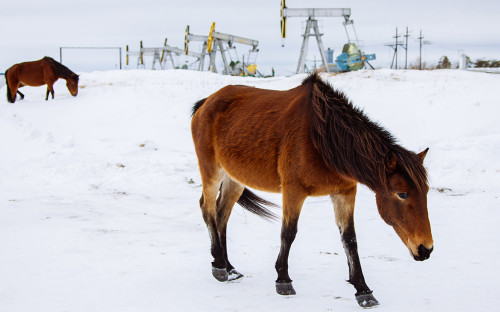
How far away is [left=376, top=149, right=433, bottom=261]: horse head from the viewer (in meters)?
3.23

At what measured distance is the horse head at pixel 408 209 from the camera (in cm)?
323

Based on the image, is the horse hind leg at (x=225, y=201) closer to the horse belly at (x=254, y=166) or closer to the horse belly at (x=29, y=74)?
the horse belly at (x=254, y=166)

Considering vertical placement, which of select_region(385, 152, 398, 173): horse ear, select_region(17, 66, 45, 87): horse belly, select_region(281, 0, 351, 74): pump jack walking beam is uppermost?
select_region(281, 0, 351, 74): pump jack walking beam

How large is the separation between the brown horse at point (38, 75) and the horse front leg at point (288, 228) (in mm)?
15794

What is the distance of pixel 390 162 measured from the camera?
3.36 m

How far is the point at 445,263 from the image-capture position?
4645 millimetres

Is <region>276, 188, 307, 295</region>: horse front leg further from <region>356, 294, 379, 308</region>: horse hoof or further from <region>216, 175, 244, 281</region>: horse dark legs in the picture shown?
<region>216, 175, 244, 281</region>: horse dark legs

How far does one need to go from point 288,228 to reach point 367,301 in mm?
776

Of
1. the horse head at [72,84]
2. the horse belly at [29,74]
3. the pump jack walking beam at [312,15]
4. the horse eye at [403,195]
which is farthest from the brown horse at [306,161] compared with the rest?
the pump jack walking beam at [312,15]

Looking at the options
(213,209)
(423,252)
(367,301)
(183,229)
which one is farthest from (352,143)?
(183,229)

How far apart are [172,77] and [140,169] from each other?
12.4m

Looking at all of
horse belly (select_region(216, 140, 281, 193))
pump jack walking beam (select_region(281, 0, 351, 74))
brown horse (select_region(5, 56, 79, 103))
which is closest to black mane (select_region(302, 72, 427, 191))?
horse belly (select_region(216, 140, 281, 193))

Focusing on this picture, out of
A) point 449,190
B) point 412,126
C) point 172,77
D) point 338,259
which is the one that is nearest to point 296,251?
point 338,259

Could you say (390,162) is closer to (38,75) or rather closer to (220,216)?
(220,216)
